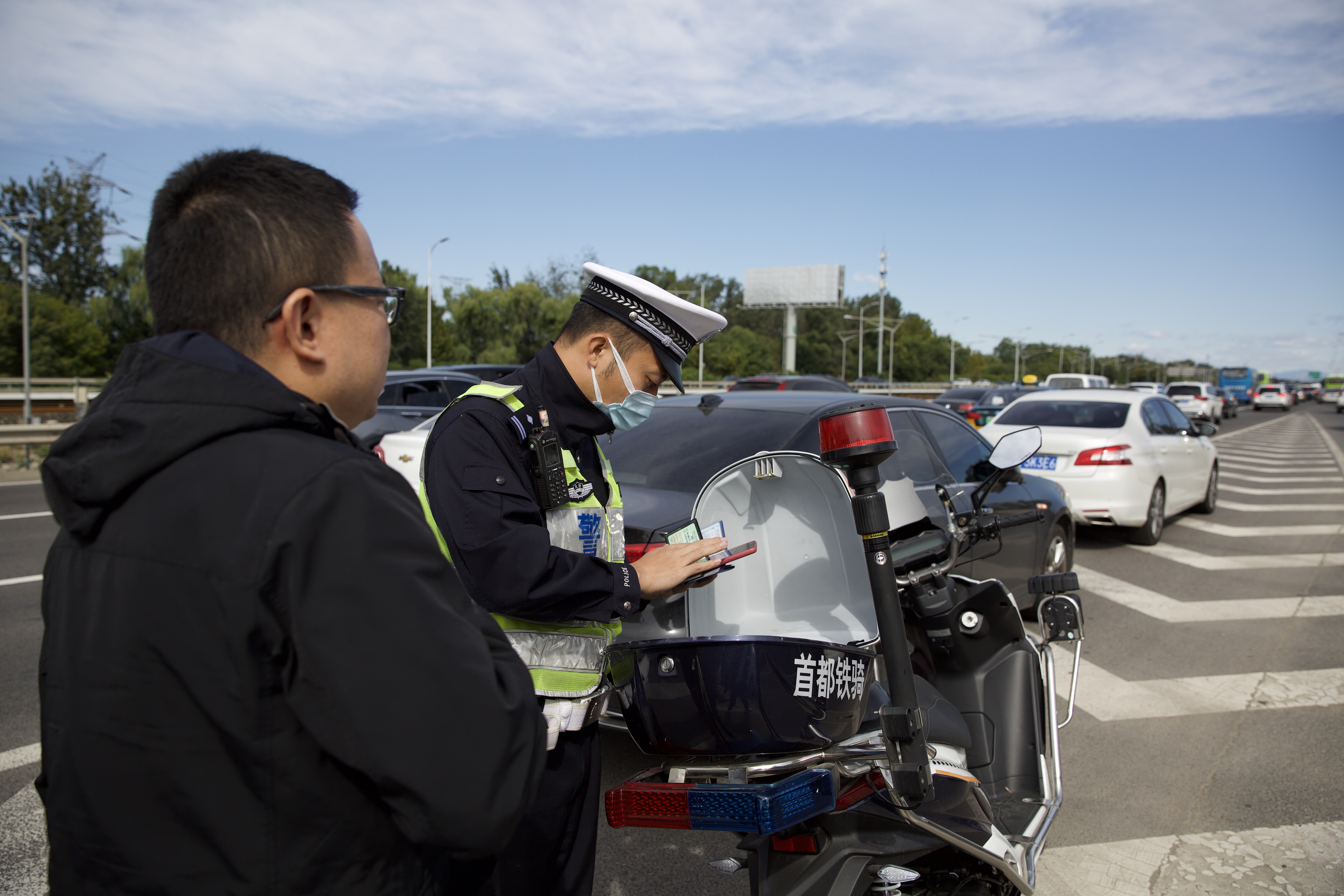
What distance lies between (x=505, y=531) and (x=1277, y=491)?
51.7 feet

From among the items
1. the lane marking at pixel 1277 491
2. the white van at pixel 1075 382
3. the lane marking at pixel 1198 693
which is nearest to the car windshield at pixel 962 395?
the white van at pixel 1075 382

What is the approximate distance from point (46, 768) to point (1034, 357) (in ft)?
465

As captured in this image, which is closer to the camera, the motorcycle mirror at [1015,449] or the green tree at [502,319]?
the motorcycle mirror at [1015,449]

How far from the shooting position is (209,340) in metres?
1.01

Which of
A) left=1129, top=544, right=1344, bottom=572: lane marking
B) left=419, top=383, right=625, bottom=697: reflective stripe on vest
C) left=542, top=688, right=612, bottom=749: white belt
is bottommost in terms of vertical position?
left=1129, top=544, right=1344, bottom=572: lane marking

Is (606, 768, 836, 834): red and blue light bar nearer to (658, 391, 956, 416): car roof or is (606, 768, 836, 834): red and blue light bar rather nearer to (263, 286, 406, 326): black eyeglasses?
(263, 286, 406, 326): black eyeglasses

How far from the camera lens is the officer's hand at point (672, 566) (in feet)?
5.78

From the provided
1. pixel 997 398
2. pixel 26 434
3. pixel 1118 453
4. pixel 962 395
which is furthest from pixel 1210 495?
pixel 26 434

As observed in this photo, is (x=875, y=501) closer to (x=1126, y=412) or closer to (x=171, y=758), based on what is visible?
(x=171, y=758)

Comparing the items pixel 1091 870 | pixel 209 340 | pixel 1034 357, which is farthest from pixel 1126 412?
pixel 1034 357

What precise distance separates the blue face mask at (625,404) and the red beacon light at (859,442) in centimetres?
58

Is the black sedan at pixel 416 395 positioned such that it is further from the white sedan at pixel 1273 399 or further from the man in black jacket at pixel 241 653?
the white sedan at pixel 1273 399

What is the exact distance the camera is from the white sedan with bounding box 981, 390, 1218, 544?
848 centimetres

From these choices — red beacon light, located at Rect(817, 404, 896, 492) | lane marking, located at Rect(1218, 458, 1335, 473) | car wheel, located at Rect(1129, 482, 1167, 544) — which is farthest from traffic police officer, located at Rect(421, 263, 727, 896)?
lane marking, located at Rect(1218, 458, 1335, 473)
